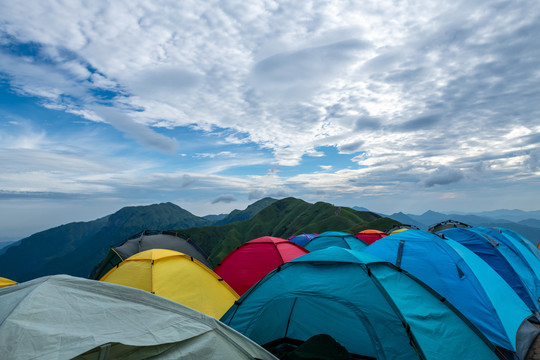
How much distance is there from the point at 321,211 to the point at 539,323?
135297 mm

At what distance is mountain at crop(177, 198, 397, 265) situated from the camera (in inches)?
4614

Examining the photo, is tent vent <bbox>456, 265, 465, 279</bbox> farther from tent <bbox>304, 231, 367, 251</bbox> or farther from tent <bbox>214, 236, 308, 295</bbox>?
tent <bbox>304, 231, 367, 251</bbox>

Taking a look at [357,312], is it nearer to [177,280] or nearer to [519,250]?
[177,280]

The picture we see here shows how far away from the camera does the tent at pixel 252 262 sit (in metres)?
10.9

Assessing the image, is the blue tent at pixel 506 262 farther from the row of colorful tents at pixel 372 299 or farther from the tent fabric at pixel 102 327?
the tent fabric at pixel 102 327

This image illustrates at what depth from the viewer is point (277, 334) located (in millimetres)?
5801

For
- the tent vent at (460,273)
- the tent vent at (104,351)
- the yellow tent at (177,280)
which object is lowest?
the yellow tent at (177,280)

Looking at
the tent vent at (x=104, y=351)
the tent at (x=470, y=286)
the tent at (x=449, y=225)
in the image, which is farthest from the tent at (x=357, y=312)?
the tent at (x=449, y=225)

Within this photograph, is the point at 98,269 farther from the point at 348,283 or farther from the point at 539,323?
the point at 539,323

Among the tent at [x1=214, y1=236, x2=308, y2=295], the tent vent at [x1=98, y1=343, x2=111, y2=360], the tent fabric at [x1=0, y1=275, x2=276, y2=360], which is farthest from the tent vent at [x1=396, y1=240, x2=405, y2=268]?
the tent vent at [x1=98, y1=343, x2=111, y2=360]

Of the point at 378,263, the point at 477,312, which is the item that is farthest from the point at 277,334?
the point at 477,312

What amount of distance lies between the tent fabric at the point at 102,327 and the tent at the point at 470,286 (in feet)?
20.8

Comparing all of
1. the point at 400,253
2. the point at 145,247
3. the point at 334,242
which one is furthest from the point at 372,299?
the point at 145,247

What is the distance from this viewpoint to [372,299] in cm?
525
